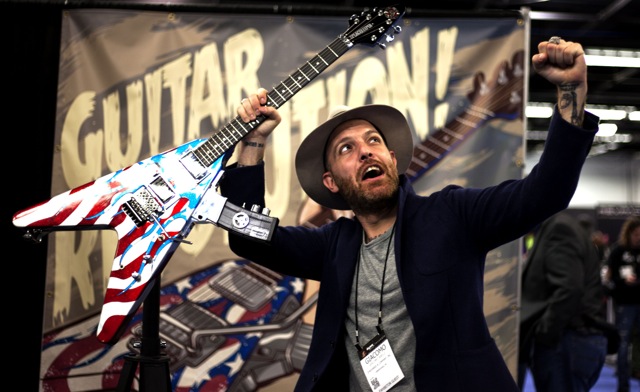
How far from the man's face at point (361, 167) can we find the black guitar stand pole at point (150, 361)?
588 mm

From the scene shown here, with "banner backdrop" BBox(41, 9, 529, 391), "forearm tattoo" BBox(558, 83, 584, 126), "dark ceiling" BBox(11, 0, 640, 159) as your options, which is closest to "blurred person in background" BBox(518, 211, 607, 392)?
"banner backdrop" BBox(41, 9, 529, 391)

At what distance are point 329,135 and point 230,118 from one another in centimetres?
77

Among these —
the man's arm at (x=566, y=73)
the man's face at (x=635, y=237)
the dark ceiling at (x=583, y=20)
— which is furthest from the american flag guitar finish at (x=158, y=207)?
the man's face at (x=635, y=237)

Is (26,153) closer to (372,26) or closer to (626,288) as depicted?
(372,26)

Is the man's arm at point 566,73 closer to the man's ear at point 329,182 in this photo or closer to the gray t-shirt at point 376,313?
the gray t-shirt at point 376,313

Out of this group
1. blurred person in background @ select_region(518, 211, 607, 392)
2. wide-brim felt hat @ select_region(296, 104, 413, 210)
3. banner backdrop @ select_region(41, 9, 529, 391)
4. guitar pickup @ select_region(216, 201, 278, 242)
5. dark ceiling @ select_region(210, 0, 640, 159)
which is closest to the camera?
guitar pickup @ select_region(216, 201, 278, 242)

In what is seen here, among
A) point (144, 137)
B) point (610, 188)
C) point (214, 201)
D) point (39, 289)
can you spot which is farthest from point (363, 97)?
point (610, 188)

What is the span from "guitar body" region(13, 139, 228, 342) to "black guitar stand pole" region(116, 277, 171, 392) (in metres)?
0.09

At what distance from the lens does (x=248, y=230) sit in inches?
72.6

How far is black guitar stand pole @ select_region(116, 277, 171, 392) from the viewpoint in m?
1.87

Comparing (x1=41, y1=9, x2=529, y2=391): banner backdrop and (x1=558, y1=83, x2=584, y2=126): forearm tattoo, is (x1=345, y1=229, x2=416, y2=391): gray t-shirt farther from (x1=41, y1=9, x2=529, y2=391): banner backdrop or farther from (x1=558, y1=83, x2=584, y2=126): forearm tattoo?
(x1=41, y1=9, x2=529, y2=391): banner backdrop

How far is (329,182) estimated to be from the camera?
85.7 inches

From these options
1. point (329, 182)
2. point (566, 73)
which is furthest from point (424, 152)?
point (566, 73)

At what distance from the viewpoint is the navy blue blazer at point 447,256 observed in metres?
1.52
